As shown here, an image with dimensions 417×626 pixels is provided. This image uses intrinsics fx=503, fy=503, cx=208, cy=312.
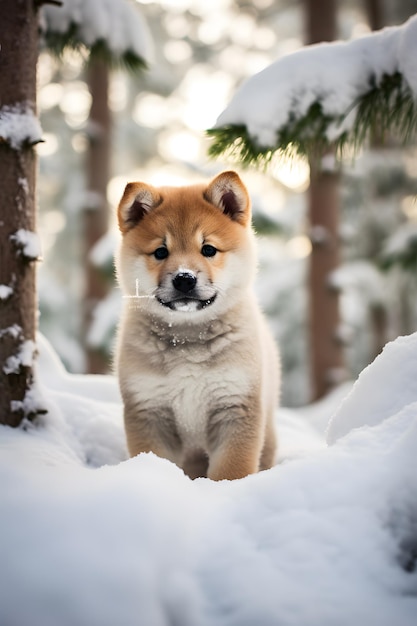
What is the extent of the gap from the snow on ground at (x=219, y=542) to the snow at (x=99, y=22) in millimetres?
3073

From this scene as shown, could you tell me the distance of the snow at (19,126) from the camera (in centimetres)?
257

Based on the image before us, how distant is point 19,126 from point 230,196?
3.85 feet

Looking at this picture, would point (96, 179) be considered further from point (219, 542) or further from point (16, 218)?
point (219, 542)

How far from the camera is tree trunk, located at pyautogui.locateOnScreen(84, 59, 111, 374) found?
8367mm

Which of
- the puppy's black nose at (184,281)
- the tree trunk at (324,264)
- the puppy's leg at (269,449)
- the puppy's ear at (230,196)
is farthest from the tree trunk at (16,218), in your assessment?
the tree trunk at (324,264)

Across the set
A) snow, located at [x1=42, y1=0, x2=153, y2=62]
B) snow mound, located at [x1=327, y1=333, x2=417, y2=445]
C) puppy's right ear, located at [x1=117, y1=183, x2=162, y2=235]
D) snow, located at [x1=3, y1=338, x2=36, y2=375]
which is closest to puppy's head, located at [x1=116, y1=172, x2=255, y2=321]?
puppy's right ear, located at [x1=117, y1=183, x2=162, y2=235]

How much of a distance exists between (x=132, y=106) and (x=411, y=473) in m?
13.6

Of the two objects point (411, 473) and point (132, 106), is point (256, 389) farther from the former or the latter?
point (132, 106)

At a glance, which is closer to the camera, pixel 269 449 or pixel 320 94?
pixel 320 94

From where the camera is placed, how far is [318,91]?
250cm

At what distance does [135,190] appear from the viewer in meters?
2.74

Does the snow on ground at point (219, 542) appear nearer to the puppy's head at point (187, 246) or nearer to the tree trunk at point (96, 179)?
the puppy's head at point (187, 246)

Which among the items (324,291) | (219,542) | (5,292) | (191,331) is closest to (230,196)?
(191,331)

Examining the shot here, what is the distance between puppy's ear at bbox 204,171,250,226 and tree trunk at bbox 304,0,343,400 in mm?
4252
